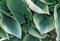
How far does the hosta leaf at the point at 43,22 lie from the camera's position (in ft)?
3.37

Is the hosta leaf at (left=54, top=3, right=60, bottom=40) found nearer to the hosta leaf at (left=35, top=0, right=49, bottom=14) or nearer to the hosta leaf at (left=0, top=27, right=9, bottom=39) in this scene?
the hosta leaf at (left=35, top=0, right=49, bottom=14)

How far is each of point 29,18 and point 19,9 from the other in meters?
0.08

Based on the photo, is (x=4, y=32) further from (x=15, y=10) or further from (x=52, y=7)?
(x=52, y=7)

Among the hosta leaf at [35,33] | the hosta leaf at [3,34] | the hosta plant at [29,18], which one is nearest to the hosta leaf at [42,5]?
the hosta plant at [29,18]

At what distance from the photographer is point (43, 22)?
1058mm

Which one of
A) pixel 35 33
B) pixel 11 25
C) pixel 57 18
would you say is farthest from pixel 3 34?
pixel 57 18

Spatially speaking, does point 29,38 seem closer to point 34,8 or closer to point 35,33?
point 35,33

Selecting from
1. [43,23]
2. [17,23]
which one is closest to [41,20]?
[43,23]

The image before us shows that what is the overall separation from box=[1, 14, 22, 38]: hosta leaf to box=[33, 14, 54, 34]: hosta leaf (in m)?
0.11

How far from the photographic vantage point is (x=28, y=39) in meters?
1.12

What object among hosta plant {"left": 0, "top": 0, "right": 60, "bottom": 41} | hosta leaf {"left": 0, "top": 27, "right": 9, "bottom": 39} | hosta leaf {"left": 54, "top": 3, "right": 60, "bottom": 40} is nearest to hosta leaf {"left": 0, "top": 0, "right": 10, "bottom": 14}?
hosta plant {"left": 0, "top": 0, "right": 60, "bottom": 41}

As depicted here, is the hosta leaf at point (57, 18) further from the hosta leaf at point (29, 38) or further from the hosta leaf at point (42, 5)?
the hosta leaf at point (29, 38)

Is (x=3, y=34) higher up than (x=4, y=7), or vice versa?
(x=4, y=7)

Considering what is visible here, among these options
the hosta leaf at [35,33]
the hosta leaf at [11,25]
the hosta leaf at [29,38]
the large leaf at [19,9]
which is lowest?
the hosta leaf at [29,38]
